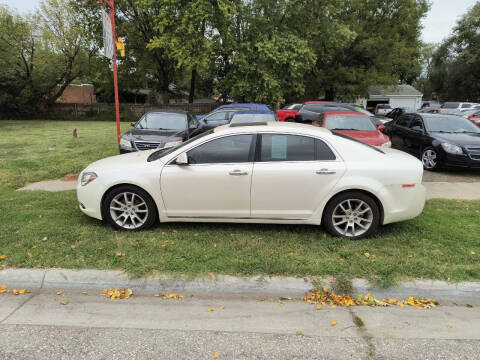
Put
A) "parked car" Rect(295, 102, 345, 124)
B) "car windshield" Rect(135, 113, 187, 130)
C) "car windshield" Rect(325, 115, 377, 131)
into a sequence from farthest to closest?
"parked car" Rect(295, 102, 345, 124), "car windshield" Rect(135, 113, 187, 130), "car windshield" Rect(325, 115, 377, 131)

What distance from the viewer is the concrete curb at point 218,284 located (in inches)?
139

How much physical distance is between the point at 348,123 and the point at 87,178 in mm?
7366

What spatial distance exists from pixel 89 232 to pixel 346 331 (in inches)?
137

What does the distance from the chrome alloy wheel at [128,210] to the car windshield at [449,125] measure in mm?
8408

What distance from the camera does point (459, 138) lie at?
8.83 metres

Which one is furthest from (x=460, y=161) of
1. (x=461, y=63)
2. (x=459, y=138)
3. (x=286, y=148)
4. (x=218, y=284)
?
(x=461, y=63)

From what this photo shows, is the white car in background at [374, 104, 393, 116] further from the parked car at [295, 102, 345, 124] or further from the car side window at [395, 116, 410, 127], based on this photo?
the car side window at [395, 116, 410, 127]

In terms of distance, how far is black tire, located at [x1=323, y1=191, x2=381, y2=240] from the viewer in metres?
4.42

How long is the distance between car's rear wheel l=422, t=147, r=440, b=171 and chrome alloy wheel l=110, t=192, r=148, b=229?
7.79 meters

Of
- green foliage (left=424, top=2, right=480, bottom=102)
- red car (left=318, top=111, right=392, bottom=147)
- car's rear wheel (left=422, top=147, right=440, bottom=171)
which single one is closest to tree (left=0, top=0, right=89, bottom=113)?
red car (left=318, top=111, right=392, bottom=147)

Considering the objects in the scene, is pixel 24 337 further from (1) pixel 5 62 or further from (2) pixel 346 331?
(1) pixel 5 62

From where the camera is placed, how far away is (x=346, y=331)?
298 cm

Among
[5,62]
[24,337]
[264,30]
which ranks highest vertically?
[264,30]

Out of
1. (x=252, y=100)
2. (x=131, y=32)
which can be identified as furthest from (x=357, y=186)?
(x=131, y=32)
